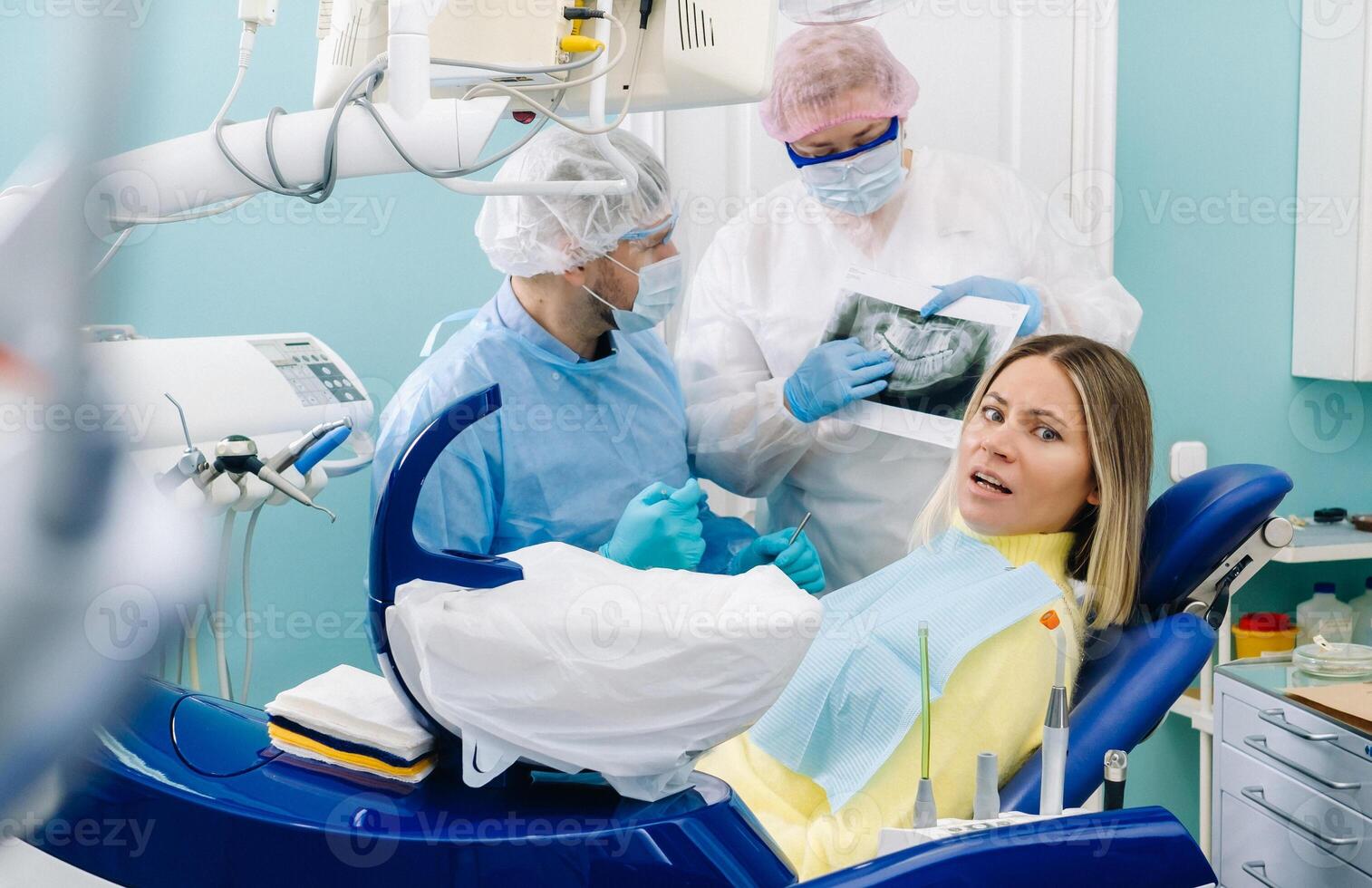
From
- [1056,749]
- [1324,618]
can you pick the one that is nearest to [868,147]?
[1056,749]

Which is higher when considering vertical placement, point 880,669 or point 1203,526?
point 1203,526

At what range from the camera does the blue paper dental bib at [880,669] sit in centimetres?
144

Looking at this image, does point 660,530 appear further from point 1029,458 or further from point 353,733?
point 353,733

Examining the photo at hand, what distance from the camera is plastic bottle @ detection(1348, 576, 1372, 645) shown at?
2.62 metres

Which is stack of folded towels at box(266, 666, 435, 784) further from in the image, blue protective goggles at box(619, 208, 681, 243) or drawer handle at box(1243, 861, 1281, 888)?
drawer handle at box(1243, 861, 1281, 888)

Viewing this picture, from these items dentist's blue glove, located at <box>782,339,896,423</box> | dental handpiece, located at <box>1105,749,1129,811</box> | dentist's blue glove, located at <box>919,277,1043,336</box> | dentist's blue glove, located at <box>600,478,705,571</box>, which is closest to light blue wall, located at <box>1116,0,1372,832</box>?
dentist's blue glove, located at <box>919,277,1043,336</box>

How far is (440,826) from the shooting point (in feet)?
3.21

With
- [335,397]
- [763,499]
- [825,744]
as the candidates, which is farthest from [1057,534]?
[335,397]

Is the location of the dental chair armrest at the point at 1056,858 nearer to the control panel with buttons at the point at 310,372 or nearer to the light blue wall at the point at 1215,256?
the control panel with buttons at the point at 310,372

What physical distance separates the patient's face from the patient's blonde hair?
0.06ft

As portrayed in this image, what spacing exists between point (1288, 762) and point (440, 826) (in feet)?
5.32

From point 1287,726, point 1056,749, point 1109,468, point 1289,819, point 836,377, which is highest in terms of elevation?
point 836,377

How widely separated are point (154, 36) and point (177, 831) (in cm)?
89

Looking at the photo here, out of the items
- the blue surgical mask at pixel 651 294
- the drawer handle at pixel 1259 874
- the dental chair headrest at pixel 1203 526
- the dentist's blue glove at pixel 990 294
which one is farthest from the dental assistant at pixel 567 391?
the drawer handle at pixel 1259 874
